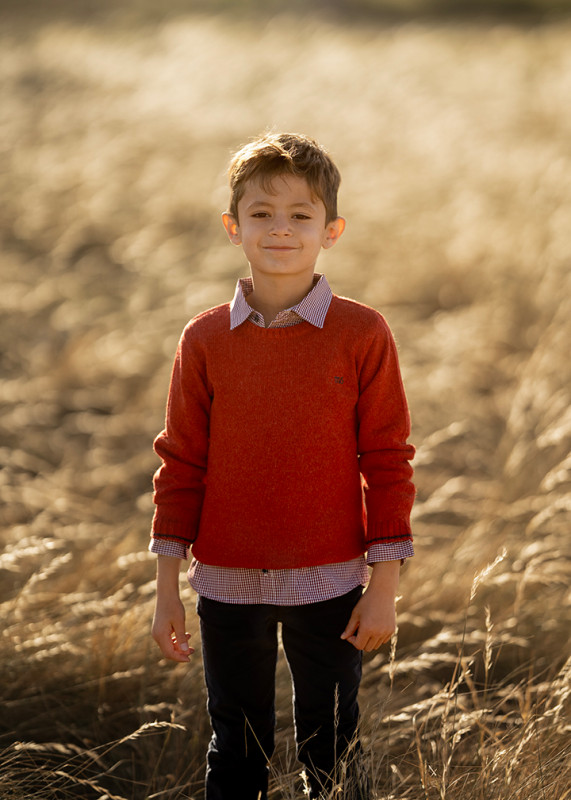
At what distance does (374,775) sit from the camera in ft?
5.55

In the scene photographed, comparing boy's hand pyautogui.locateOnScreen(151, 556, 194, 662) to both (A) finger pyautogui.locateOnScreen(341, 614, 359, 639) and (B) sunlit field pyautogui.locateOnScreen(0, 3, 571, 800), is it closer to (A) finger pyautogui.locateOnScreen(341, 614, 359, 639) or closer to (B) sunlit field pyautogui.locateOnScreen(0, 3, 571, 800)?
(B) sunlit field pyautogui.locateOnScreen(0, 3, 571, 800)

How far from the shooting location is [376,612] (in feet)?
5.47

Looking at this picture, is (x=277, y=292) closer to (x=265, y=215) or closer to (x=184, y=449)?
(x=265, y=215)

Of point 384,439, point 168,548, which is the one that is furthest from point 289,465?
point 168,548

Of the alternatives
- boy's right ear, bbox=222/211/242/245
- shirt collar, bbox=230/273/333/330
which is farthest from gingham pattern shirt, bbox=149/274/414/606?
boy's right ear, bbox=222/211/242/245

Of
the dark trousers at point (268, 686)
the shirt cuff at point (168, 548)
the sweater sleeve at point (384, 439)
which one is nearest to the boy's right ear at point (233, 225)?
the sweater sleeve at point (384, 439)

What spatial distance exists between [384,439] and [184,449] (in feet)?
1.39

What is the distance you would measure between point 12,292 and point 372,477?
13.2 ft

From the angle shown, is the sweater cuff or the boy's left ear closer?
the sweater cuff

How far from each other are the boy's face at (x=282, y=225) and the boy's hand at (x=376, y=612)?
633 millimetres

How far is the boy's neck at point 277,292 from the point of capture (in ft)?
5.73

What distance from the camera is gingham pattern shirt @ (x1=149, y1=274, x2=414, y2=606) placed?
1695 millimetres

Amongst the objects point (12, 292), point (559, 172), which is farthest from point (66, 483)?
point (559, 172)

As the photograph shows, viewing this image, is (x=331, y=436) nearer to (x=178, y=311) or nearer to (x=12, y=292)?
(x=178, y=311)
